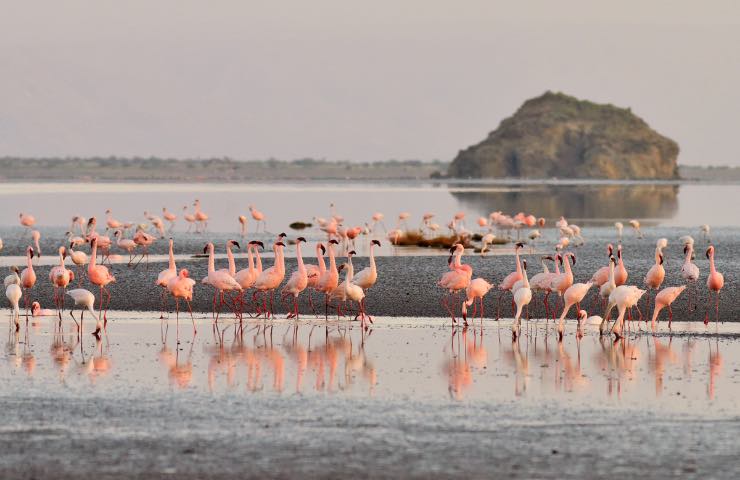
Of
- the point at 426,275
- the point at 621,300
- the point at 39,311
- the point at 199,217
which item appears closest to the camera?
the point at 621,300

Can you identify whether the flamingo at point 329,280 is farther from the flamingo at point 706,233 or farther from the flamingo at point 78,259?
the flamingo at point 706,233

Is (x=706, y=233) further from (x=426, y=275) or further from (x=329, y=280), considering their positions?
(x=329, y=280)

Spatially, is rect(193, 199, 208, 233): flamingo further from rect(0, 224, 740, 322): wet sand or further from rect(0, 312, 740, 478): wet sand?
rect(0, 312, 740, 478): wet sand

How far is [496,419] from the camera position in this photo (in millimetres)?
13297

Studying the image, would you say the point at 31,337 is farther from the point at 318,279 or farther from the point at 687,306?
the point at 687,306

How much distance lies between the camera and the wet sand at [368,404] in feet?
37.1

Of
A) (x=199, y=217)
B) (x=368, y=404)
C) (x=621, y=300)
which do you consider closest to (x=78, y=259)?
(x=621, y=300)

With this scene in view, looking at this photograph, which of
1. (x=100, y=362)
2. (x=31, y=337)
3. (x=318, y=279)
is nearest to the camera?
(x=100, y=362)

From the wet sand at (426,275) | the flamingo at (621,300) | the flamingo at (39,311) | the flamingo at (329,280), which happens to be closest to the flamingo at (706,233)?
the wet sand at (426,275)

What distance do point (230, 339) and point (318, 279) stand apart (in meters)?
3.30

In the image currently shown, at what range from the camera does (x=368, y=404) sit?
14180 mm

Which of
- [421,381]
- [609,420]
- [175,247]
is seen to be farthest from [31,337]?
[175,247]

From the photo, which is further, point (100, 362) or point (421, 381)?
point (100, 362)

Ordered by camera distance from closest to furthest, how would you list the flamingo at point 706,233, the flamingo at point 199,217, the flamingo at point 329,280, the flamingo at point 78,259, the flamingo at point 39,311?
the flamingo at point 39,311 → the flamingo at point 329,280 → the flamingo at point 78,259 → the flamingo at point 706,233 → the flamingo at point 199,217
